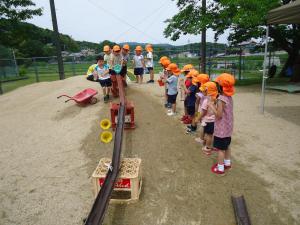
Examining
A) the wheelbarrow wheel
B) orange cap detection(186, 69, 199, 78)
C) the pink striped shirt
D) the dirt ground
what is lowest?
the dirt ground

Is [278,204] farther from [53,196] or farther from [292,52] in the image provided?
[292,52]

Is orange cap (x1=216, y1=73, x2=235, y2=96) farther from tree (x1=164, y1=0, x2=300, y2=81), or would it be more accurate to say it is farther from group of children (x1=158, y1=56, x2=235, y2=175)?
tree (x1=164, y1=0, x2=300, y2=81)

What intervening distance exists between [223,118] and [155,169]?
1340mm

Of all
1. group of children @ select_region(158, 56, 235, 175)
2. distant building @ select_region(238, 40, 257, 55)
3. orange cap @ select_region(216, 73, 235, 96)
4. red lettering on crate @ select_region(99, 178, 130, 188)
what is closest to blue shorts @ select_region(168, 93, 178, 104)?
group of children @ select_region(158, 56, 235, 175)

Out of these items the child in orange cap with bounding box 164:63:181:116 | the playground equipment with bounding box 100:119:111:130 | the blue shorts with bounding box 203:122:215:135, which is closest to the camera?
the blue shorts with bounding box 203:122:215:135

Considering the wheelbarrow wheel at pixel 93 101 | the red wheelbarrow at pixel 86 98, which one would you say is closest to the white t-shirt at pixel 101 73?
the red wheelbarrow at pixel 86 98

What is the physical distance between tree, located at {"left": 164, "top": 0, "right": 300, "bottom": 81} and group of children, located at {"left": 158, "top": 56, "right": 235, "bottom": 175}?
427 cm

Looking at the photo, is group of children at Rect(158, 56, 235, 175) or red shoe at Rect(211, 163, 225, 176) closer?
group of children at Rect(158, 56, 235, 175)

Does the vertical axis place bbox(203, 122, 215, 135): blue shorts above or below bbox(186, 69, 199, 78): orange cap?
below

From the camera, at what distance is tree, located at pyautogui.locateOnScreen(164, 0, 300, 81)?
908cm

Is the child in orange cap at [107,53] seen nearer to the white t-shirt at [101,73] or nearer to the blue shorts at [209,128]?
the white t-shirt at [101,73]

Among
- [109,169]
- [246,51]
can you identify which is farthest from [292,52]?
[109,169]

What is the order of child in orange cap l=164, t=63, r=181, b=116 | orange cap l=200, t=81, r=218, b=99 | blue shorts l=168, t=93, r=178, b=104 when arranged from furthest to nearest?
blue shorts l=168, t=93, r=178, b=104
child in orange cap l=164, t=63, r=181, b=116
orange cap l=200, t=81, r=218, b=99

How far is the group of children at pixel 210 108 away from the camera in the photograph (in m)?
3.75
